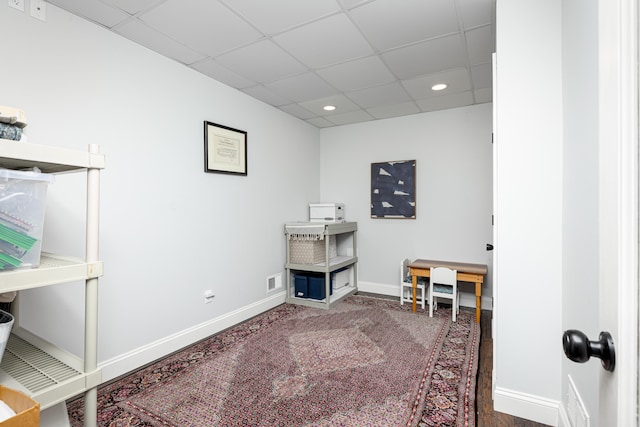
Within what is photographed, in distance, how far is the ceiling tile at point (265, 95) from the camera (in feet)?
10.1

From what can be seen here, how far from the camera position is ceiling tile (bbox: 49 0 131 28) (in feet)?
5.89

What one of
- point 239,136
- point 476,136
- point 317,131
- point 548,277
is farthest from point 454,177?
point 239,136

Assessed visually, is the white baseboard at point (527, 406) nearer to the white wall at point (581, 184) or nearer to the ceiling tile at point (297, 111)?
the white wall at point (581, 184)

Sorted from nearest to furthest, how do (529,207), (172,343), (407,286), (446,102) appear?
1. (529,207)
2. (172,343)
3. (446,102)
4. (407,286)

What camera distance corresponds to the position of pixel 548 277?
161cm

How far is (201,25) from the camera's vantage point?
2.04m

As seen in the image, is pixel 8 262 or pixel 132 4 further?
pixel 132 4

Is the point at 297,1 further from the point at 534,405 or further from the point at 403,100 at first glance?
the point at 534,405

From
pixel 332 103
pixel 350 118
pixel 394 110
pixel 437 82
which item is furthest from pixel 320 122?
pixel 437 82

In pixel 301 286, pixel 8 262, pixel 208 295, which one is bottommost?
pixel 301 286

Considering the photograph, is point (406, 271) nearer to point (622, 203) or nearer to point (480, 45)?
point (480, 45)

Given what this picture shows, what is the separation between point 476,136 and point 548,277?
2.38 metres

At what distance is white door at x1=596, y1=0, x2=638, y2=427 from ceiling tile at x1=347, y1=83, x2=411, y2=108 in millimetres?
2630

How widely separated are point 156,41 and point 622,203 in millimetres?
2660
